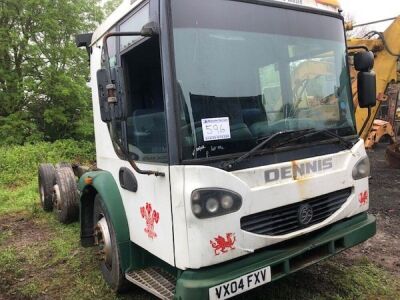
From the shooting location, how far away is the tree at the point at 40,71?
1343 centimetres

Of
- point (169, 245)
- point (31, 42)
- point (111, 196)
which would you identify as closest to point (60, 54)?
point (31, 42)

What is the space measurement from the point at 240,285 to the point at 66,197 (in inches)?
143

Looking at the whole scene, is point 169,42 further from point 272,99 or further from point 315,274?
point 315,274

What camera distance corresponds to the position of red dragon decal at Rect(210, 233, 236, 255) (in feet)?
8.31

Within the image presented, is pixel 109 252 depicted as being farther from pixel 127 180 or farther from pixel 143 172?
pixel 143 172

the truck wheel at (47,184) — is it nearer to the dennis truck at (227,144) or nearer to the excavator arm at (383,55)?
the dennis truck at (227,144)

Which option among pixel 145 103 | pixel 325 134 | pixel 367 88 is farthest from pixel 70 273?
pixel 367 88

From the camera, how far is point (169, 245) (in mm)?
2641

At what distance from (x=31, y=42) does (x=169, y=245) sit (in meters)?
13.0

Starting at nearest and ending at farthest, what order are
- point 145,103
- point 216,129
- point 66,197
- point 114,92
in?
point 114,92 < point 216,129 < point 145,103 < point 66,197

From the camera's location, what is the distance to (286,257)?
9.07 feet

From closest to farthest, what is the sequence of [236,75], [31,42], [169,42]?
[169,42], [236,75], [31,42]

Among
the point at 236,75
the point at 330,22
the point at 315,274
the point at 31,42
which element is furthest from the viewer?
the point at 31,42

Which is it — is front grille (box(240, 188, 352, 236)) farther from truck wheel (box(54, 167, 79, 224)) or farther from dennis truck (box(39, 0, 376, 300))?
truck wheel (box(54, 167, 79, 224))
